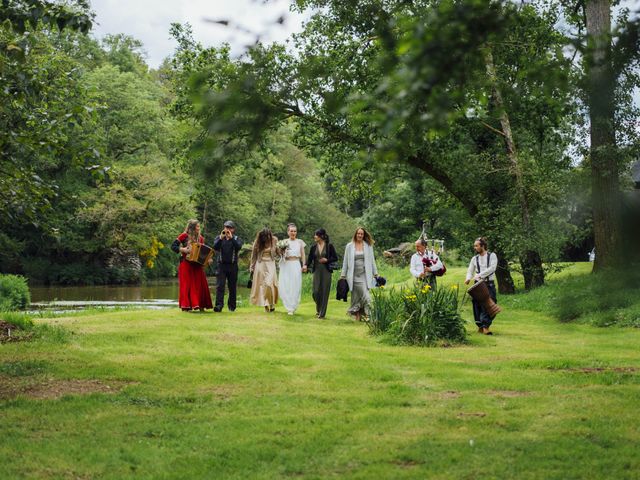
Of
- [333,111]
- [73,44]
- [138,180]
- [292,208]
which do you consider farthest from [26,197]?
[292,208]

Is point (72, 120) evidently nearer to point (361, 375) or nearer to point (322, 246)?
point (361, 375)

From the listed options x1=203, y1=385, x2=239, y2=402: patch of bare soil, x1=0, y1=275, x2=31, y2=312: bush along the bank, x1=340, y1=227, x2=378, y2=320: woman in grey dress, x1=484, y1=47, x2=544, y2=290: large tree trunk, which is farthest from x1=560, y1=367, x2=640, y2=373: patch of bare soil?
x1=0, y1=275, x2=31, y2=312: bush along the bank

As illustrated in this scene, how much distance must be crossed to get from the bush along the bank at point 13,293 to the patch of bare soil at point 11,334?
13026 mm

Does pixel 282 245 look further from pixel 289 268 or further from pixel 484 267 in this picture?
pixel 484 267

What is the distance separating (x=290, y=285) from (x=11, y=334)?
25.3 feet

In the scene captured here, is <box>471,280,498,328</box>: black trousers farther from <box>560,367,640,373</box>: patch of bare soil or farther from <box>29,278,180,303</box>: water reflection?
<box>29,278,180,303</box>: water reflection

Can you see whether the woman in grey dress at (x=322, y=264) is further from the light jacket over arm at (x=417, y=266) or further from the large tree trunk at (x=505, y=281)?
the large tree trunk at (x=505, y=281)

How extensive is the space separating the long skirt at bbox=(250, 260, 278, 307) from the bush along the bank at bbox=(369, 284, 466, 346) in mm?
5073

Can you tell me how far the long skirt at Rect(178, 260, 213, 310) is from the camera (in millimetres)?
17844

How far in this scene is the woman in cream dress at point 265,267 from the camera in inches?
737

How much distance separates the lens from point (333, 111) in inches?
170

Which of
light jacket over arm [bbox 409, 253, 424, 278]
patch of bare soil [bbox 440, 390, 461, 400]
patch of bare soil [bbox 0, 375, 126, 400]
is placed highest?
light jacket over arm [bbox 409, 253, 424, 278]

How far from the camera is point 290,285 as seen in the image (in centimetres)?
1880

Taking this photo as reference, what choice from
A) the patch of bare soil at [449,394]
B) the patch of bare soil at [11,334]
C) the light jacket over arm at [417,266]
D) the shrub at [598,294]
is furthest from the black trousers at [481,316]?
the shrub at [598,294]
